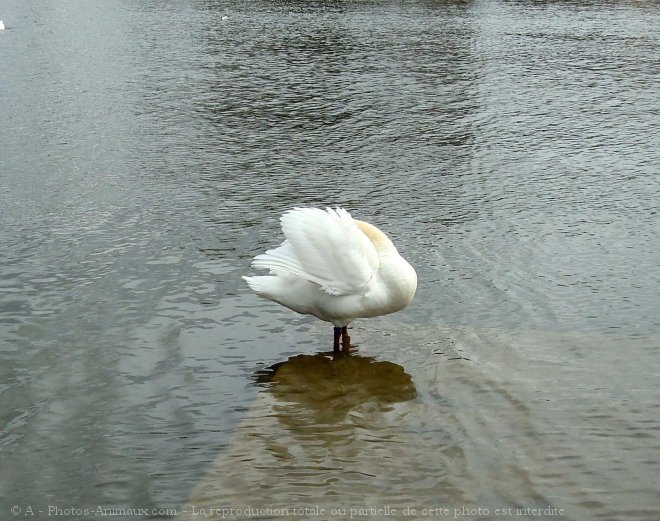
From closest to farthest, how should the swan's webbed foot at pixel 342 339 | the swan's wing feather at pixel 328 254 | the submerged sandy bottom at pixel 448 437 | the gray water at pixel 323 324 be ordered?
the submerged sandy bottom at pixel 448 437 < the gray water at pixel 323 324 < the swan's wing feather at pixel 328 254 < the swan's webbed foot at pixel 342 339

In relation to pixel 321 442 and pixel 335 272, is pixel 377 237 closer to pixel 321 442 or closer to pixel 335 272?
pixel 335 272

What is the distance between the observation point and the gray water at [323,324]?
21.5ft

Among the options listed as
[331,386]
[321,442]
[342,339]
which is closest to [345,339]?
[342,339]

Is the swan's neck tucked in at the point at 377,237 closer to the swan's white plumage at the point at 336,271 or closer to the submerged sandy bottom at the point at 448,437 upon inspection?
the swan's white plumage at the point at 336,271

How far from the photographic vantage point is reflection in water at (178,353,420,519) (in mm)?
6340

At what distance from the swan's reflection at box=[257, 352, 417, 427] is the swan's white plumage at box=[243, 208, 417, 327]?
0.43m

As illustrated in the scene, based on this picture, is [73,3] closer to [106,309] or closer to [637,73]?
[637,73]

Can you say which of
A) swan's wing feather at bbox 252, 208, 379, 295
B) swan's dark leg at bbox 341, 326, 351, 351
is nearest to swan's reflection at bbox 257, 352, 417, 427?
swan's dark leg at bbox 341, 326, 351, 351

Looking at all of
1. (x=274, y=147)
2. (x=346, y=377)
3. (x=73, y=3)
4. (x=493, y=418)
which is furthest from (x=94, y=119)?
(x=73, y=3)

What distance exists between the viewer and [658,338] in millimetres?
8875

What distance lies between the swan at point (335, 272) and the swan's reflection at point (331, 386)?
1.30ft

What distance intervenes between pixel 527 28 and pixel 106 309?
30.2m

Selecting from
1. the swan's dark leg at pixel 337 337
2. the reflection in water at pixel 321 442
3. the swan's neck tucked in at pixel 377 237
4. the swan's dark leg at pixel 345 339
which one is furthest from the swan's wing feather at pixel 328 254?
the reflection in water at pixel 321 442

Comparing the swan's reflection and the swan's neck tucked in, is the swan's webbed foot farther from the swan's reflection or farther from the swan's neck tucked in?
the swan's neck tucked in
